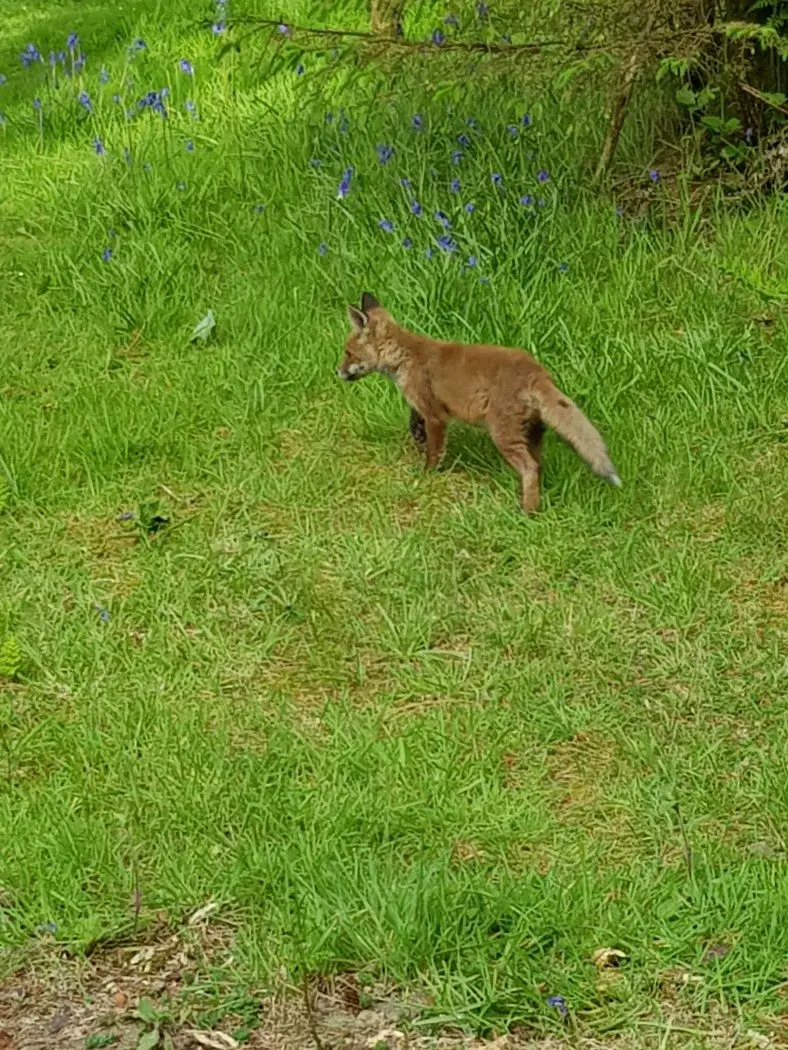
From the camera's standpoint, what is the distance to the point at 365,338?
5.68 meters

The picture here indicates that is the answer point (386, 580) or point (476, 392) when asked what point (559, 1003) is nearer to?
point (386, 580)

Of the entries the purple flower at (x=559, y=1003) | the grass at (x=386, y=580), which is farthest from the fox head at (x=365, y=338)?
the purple flower at (x=559, y=1003)

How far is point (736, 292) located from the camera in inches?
258

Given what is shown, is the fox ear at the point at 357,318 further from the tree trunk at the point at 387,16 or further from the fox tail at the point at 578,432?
the tree trunk at the point at 387,16

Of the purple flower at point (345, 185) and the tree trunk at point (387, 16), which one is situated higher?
the tree trunk at point (387, 16)

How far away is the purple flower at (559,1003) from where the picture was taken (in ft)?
10.6

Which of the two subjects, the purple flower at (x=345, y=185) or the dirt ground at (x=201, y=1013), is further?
the purple flower at (x=345, y=185)

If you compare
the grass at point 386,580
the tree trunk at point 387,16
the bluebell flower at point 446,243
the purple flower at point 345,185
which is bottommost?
the grass at point 386,580

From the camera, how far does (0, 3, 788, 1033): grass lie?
3.58 meters

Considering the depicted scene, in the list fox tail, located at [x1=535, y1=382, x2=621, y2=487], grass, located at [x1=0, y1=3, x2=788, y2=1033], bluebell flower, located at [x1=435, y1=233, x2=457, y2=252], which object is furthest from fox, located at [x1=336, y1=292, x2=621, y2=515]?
bluebell flower, located at [x1=435, y1=233, x2=457, y2=252]

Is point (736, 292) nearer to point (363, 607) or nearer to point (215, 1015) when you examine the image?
point (363, 607)

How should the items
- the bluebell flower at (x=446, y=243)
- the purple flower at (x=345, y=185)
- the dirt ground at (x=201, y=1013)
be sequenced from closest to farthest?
the dirt ground at (x=201, y=1013) < the bluebell flower at (x=446, y=243) < the purple flower at (x=345, y=185)

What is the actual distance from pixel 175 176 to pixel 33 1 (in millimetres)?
5677

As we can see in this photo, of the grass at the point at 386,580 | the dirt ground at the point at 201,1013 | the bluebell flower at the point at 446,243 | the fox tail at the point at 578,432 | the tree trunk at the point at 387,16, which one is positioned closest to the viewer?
the dirt ground at the point at 201,1013
